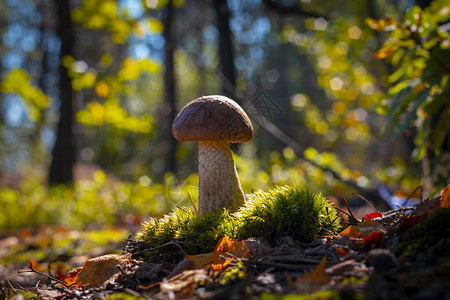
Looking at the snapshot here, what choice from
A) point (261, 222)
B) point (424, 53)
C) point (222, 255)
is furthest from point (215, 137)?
point (424, 53)

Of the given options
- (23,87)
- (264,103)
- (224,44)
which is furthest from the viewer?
(23,87)

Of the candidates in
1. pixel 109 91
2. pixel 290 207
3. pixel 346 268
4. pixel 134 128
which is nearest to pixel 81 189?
pixel 134 128

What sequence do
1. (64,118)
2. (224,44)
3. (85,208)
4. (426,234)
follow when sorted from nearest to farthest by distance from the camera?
(426,234), (224,44), (85,208), (64,118)

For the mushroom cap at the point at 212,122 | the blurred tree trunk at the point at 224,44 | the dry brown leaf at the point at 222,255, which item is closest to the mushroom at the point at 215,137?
the mushroom cap at the point at 212,122

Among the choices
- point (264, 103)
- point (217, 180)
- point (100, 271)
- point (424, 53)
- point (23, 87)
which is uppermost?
point (23, 87)

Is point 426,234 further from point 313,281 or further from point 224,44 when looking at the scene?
point 224,44

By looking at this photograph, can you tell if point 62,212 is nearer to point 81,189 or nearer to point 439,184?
point 81,189

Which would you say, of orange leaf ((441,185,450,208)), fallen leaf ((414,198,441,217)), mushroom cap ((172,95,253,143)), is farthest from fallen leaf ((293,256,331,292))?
mushroom cap ((172,95,253,143))
